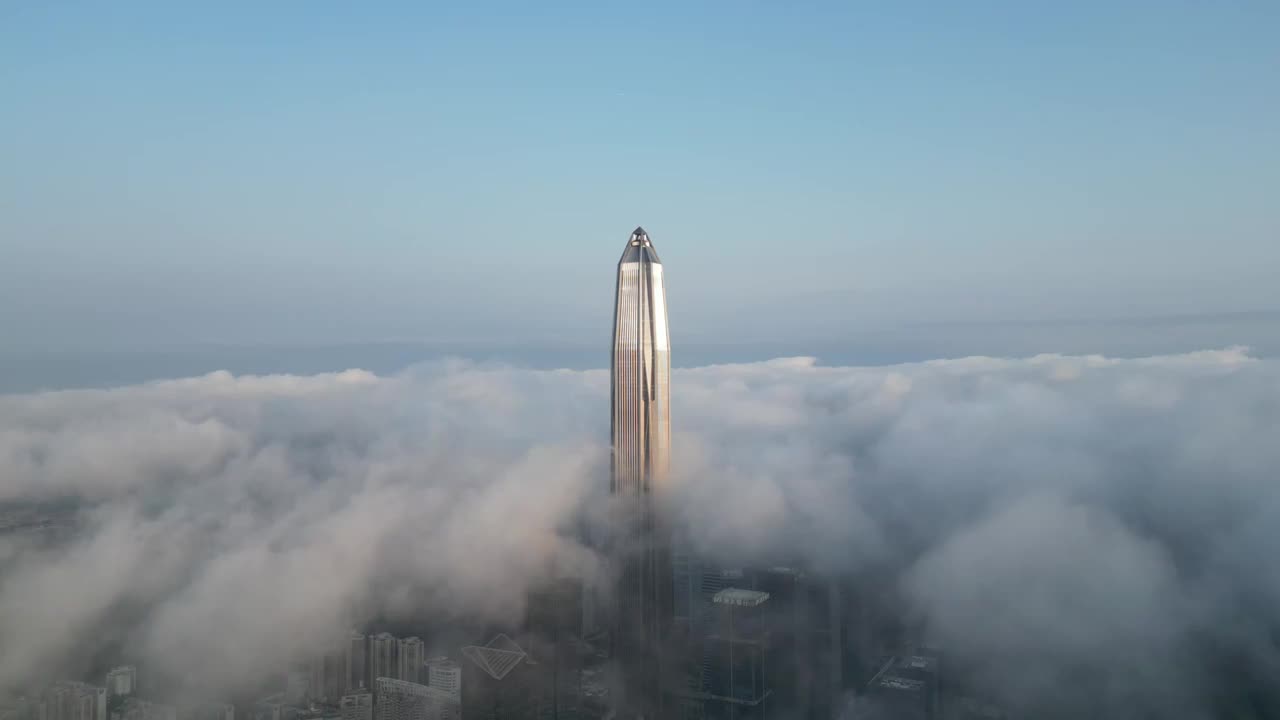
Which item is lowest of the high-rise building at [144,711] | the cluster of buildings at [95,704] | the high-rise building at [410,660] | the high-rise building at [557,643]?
the high-rise building at [557,643]

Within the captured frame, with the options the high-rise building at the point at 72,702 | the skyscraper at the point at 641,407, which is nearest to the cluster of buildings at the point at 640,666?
the high-rise building at the point at 72,702

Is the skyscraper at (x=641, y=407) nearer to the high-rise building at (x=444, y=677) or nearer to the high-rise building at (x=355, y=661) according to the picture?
the high-rise building at (x=444, y=677)

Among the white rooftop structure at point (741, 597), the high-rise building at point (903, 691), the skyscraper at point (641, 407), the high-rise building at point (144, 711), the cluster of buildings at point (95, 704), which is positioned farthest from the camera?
the skyscraper at point (641, 407)

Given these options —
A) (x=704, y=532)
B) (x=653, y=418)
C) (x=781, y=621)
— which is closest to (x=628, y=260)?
(x=653, y=418)

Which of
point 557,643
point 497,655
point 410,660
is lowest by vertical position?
point 557,643

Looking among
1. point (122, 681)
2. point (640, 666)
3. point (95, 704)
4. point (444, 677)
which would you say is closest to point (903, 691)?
point (640, 666)

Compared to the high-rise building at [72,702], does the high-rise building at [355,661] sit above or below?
below

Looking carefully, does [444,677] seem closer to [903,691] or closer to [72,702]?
[72,702]
